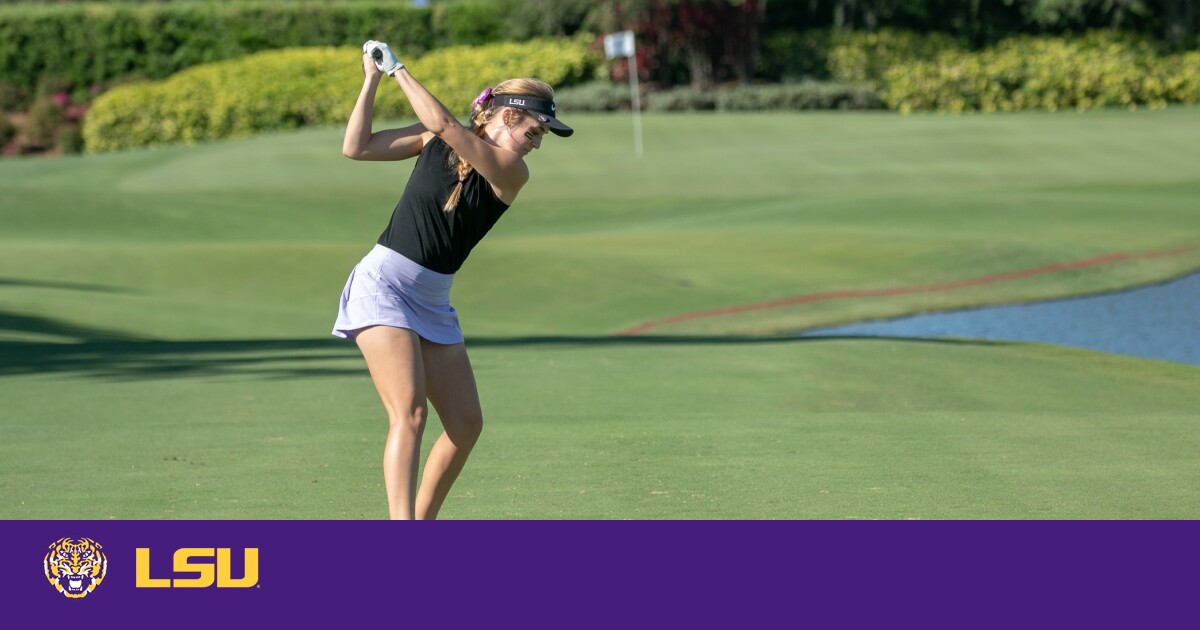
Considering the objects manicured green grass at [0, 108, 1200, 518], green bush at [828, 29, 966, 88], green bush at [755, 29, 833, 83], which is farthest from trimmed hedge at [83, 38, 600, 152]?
green bush at [828, 29, 966, 88]

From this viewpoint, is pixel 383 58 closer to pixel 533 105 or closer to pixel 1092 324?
pixel 533 105

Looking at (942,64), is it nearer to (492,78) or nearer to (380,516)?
(492,78)

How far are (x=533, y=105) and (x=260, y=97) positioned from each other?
3850 centimetres

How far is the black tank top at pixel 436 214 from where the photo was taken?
5.66 m

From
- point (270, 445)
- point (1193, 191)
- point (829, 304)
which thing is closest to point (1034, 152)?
point (1193, 191)

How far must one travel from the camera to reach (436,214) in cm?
567

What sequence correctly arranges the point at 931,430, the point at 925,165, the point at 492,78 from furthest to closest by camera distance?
the point at 492,78
the point at 925,165
the point at 931,430

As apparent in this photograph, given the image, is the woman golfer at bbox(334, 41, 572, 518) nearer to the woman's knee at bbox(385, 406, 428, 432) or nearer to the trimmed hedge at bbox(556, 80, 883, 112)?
the woman's knee at bbox(385, 406, 428, 432)

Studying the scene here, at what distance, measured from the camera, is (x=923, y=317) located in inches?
805
